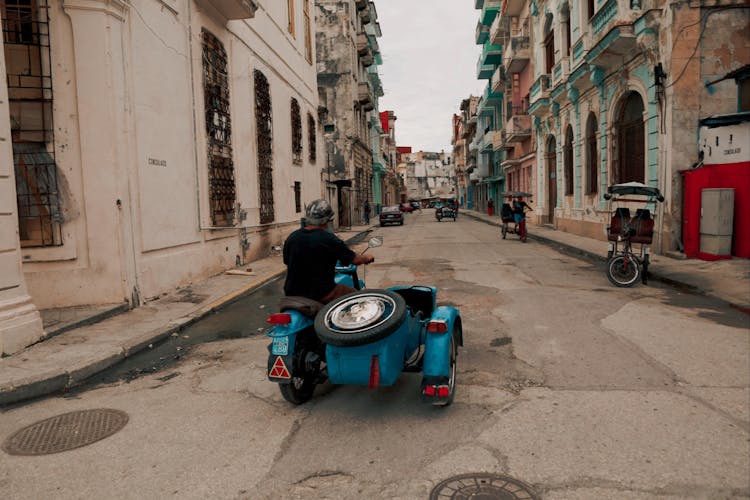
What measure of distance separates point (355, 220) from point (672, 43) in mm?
26422

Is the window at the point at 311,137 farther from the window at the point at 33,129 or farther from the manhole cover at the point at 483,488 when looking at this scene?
the manhole cover at the point at 483,488

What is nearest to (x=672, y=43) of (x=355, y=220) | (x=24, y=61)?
(x=24, y=61)

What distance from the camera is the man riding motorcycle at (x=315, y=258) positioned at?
429 centimetres

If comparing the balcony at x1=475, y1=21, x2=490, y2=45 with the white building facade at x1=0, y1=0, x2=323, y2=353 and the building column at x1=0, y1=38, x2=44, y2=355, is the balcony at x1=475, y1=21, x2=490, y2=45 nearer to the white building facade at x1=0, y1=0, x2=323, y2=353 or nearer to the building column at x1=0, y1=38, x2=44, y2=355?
the white building facade at x1=0, y1=0, x2=323, y2=353

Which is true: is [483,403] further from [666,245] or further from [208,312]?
[666,245]

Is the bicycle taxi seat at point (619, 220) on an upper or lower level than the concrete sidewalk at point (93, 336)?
upper

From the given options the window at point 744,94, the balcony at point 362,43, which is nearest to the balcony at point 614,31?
the window at point 744,94

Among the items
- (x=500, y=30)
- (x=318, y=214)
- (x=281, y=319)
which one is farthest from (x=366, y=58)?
(x=281, y=319)

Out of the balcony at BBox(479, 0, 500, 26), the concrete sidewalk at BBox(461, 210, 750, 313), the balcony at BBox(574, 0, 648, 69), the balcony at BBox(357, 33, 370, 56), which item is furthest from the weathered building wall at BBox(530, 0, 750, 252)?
the balcony at BBox(357, 33, 370, 56)

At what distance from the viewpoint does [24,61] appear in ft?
25.6

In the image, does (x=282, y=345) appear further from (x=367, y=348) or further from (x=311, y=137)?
(x=311, y=137)

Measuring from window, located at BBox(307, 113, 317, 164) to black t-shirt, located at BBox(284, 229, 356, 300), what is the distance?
707 inches

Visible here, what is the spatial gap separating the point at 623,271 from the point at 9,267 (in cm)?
931

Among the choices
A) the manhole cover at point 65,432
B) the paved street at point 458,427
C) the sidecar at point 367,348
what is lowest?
the manhole cover at point 65,432
